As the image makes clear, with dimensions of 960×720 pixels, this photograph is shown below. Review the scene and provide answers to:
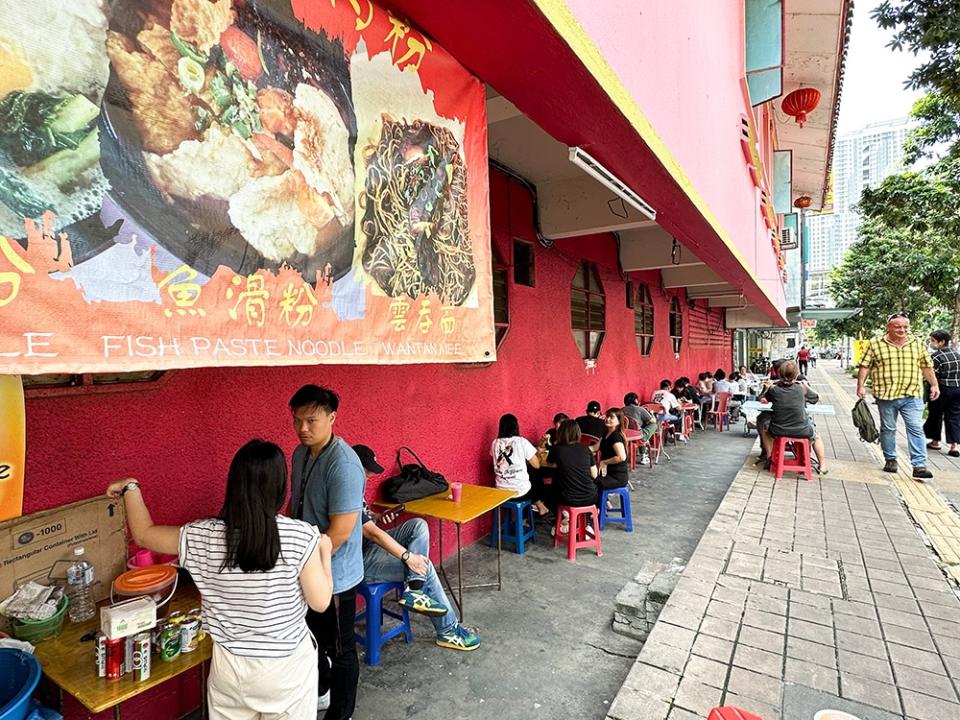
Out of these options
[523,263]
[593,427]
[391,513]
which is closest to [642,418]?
[593,427]

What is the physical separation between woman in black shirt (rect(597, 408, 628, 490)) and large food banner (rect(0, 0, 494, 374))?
145 inches

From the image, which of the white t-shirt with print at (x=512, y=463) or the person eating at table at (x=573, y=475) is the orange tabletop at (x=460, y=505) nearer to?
the white t-shirt with print at (x=512, y=463)

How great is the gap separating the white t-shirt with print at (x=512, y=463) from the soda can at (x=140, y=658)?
3.22m

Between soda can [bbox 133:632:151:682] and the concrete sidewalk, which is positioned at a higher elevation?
soda can [bbox 133:632:151:682]

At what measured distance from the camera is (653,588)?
3.37 meters

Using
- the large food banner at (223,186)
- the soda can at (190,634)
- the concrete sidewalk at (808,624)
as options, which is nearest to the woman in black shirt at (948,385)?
the concrete sidewalk at (808,624)

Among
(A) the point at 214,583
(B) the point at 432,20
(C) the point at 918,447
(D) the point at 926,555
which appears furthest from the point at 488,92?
(C) the point at 918,447

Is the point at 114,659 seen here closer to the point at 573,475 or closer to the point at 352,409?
the point at 352,409

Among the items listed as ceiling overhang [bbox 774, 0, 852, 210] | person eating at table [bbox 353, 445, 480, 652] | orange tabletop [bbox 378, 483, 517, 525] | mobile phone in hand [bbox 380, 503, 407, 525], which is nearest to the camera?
person eating at table [bbox 353, 445, 480, 652]

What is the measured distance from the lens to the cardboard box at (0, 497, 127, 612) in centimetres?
191

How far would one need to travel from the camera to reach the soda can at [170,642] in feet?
6.03

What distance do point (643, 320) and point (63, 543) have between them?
384 inches

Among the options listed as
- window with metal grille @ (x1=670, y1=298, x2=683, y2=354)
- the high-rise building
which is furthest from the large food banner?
the high-rise building

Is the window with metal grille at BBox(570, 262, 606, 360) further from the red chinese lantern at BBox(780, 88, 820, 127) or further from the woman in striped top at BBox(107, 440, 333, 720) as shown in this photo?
the woman in striped top at BBox(107, 440, 333, 720)
